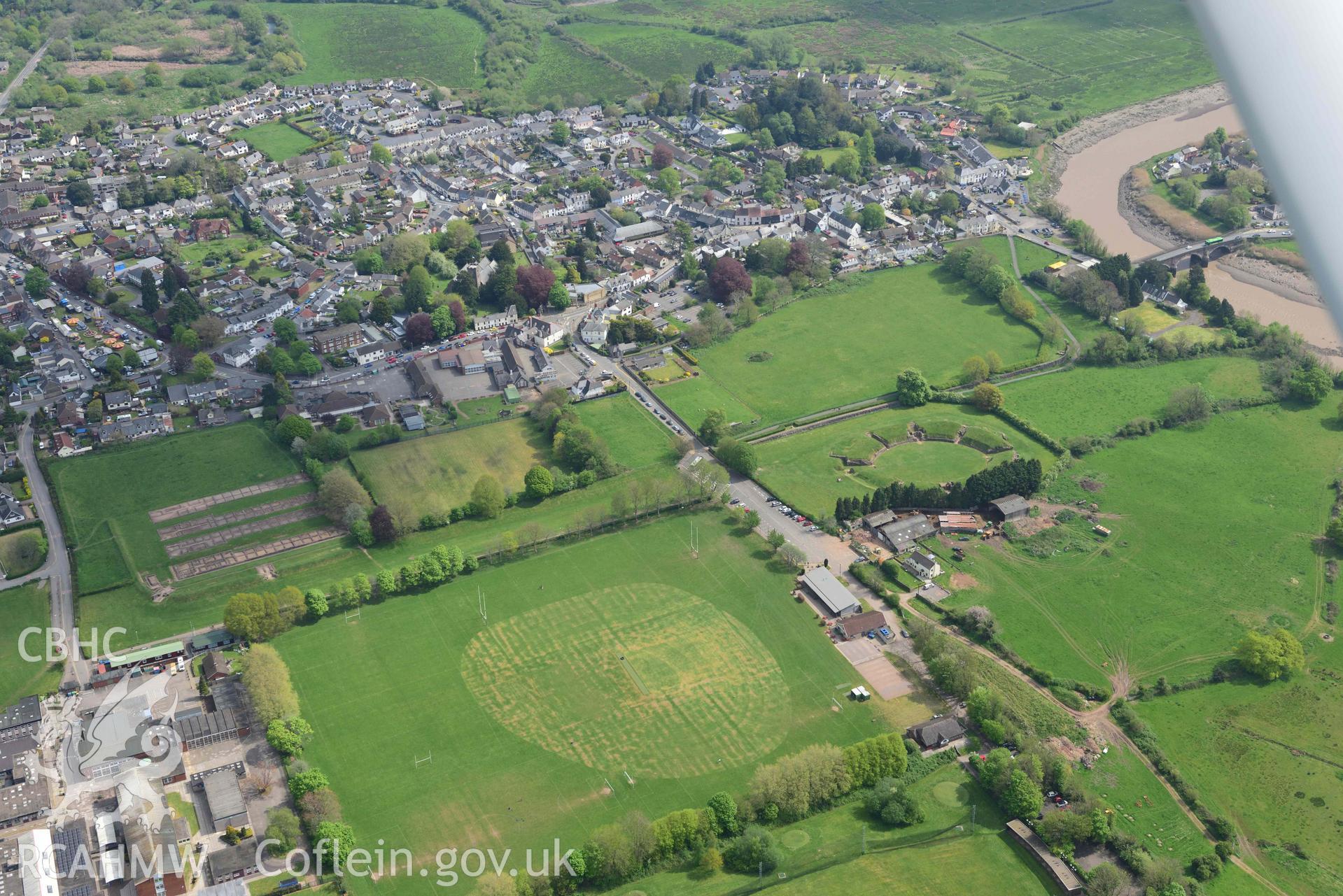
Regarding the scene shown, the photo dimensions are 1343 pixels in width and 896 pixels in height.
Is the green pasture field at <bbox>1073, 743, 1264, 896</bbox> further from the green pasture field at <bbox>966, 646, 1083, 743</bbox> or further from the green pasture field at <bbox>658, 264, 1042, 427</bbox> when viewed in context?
the green pasture field at <bbox>658, 264, 1042, 427</bbox>

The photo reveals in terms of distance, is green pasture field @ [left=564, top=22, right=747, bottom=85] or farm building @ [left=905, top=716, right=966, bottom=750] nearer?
farm building @ [left=905, top=716, right=966, bottom=750]

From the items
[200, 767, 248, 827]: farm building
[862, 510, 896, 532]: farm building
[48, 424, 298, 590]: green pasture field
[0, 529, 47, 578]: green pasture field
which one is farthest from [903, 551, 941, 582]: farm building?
[0, 529, 47, 578]: green pasture field

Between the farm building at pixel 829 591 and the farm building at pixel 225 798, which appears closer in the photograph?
the farm building at pixel 225 798

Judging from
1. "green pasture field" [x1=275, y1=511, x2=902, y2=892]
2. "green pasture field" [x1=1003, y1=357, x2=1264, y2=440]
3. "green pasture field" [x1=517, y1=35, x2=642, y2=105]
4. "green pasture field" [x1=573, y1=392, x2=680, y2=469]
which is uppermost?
"green pasture field" [x1=517, y1=35, x2=642, y2=105]

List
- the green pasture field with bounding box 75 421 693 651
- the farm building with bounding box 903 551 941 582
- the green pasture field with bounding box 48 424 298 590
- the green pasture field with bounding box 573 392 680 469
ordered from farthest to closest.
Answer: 1. the green pasture field with bounding box 573 392 680 469
2. the green pasture field with bounding box 48 424 298 590
3. the farm building with bounding box 903 551 941 582
4. the green pasture field with bounding box 75 421 693 651

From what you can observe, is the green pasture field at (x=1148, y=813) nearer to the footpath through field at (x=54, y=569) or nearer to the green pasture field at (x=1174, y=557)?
the green pasture field at (x=1174, y=557)

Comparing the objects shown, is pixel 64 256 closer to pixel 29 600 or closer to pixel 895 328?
pixel 29 600

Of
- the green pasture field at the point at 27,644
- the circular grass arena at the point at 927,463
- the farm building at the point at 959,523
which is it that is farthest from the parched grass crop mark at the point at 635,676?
the green pasture field at the point at 27,644
